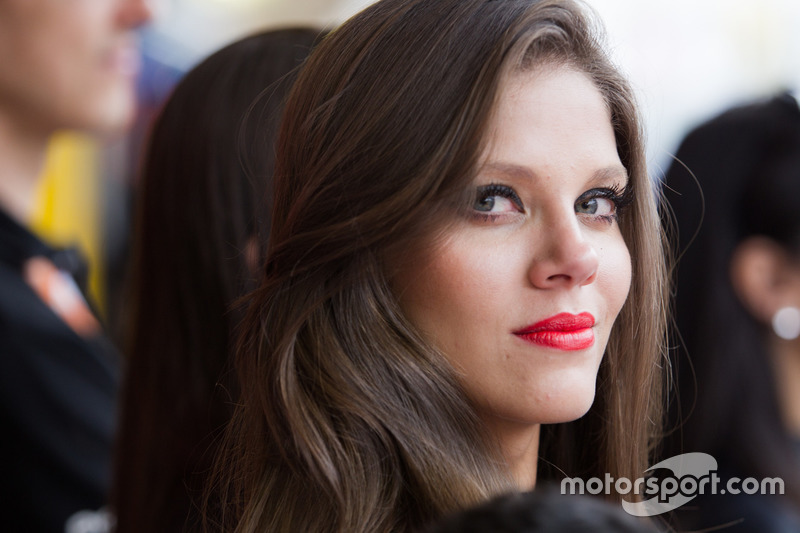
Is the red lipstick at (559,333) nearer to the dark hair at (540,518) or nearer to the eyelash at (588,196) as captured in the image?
the eyelash at (588,196)

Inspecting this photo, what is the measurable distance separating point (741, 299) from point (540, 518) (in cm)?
212

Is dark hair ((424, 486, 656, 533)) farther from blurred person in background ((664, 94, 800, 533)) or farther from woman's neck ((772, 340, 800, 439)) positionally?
woman's neck ((772, 340, 800, 439))

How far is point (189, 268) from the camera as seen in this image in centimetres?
224

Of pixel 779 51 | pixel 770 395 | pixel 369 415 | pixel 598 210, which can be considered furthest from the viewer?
pixel 779 51

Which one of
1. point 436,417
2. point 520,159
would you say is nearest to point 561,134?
point 520,159

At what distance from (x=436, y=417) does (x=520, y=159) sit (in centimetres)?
44

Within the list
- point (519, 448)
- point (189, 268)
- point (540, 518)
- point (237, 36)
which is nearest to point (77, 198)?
point (237, 36)

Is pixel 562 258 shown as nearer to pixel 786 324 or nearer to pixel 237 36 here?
pixel 786 324

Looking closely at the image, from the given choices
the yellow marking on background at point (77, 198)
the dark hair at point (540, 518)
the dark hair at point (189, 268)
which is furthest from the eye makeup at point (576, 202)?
the yellow marking on background at point (77, 198)

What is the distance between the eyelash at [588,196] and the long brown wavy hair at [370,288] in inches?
1.7

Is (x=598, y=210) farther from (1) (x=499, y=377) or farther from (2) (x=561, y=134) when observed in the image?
(1) (x=499, y=377)

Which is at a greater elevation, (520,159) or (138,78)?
(138,78)

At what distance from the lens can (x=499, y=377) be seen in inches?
56.4

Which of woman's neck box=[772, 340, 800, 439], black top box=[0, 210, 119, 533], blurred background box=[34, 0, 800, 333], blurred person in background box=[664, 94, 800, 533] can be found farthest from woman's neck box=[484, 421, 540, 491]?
blurred background box=[34, 0, 800, 333]
